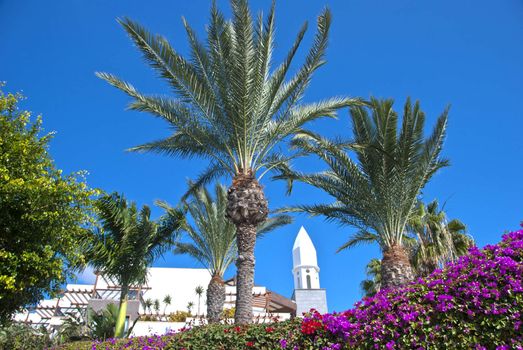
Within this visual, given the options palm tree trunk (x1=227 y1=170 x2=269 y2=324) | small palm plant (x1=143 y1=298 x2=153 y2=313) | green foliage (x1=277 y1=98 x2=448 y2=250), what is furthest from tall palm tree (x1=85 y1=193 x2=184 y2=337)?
small palm plant (x1=143 y1=298 x2=153 y2=313)

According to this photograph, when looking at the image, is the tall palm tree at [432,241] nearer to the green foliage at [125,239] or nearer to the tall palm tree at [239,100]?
the tall palm tree at [239,100]

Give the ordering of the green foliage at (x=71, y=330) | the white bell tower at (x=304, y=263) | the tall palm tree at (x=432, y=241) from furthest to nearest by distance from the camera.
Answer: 1. the white bell tower at (x=304, y=263)
2. the tall palm tree at (x=432, y=241)
3. the green foliage at (x=71, y=330)

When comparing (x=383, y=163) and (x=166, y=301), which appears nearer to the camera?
(x=383, y=163)

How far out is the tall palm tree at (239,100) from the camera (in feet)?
34.3

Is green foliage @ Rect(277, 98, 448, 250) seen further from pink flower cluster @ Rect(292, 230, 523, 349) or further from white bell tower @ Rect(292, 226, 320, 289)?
white bell tower @ Rect(292, 226, 320, 289)

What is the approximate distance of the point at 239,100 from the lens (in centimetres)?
1065

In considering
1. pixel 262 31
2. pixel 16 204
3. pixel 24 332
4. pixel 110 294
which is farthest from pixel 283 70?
pixel 110 294

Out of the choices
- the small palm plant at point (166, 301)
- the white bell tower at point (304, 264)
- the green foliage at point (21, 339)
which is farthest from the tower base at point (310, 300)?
the small palm plant at point (166, 301)

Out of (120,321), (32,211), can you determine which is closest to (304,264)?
(120,321)

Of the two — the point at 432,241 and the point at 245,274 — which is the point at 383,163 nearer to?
the point at 245,274

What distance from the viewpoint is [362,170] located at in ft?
41.1

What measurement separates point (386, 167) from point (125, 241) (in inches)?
378

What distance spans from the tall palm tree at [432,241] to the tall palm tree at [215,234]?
20.4 ft

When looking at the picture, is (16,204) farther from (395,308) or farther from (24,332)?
(395,308)
